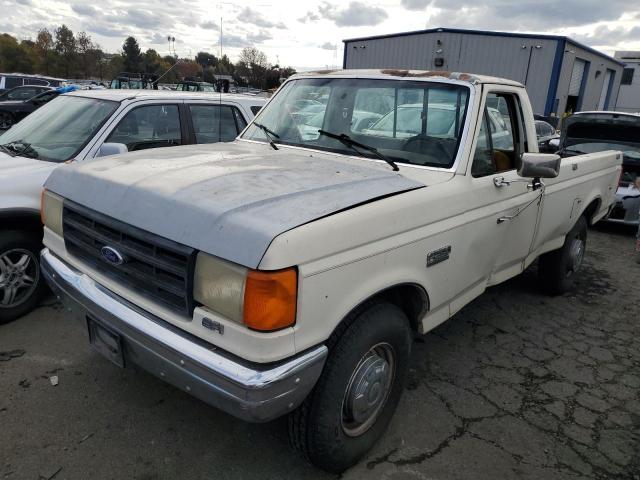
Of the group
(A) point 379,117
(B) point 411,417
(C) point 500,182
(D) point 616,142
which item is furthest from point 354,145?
(D) point 616,142

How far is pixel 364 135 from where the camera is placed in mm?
3312

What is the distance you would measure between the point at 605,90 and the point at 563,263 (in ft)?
132

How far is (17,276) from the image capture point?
3816 mm

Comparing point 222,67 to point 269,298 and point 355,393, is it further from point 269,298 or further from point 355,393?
point 269,298

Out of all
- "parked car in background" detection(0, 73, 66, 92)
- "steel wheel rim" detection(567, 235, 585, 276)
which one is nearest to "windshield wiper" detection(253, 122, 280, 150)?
"steel wheel rim" detection(567, 235, 585, 276)

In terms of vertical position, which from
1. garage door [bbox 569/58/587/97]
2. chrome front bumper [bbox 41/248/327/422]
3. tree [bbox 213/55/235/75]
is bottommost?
chrome front bumper [bbox 41/248/327/422]

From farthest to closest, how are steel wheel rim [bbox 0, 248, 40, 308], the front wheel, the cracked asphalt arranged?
the front wheel, steel wheel rim [bbox 0, 248, 40, 308], the cracked asphalt

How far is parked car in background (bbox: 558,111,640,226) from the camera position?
7.67 m

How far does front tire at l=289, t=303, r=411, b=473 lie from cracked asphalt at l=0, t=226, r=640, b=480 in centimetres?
19

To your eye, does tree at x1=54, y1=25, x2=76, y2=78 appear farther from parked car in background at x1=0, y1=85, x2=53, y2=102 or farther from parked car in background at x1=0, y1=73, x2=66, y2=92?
parked car in background at x1=0, y1=85, x2=53, y2=102

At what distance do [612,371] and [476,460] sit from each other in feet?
5.69

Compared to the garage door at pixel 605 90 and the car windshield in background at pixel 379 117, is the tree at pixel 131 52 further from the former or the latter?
the car windshield in background at pixel 379 117

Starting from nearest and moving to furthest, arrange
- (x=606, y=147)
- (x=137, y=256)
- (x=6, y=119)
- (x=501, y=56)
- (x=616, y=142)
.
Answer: (x=137, y=256), (x=606, y=147), (x=616, y=142), (x=6, y=119), (x=501, y=56)

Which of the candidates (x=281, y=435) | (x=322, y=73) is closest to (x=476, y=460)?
(x=281, y=435)
